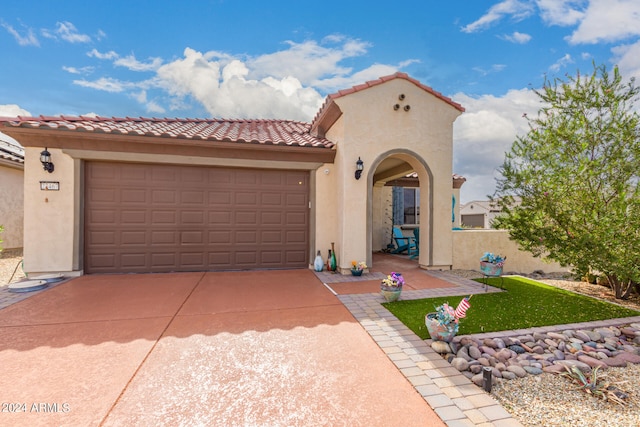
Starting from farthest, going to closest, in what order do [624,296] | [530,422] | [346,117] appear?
[346,117] → [624,296] → [530,422]

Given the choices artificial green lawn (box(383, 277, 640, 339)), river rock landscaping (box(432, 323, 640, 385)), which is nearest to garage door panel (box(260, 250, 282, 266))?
artificial green lawn (box(383, 277, 640, 339))

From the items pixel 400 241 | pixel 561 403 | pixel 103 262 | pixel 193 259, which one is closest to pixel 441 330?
pixel 561 403

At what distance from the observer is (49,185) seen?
21.2ft

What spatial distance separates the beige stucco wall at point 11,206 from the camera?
33.1ft

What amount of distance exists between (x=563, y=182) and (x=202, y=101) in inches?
612

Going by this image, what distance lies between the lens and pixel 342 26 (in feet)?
28.3

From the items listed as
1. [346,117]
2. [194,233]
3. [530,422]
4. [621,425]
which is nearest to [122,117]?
[194,233]

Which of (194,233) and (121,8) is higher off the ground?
(121,8)

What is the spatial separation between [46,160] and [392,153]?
8.33 m

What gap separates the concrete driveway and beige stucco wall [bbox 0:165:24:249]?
8231 mm

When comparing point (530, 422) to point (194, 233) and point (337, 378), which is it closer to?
point (337, 378)

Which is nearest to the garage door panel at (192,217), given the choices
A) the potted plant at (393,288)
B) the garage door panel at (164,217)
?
the garage door panel at (164,217)

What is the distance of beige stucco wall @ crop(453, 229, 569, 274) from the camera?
318 inches

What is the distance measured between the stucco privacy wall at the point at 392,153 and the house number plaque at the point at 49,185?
6.48 m
